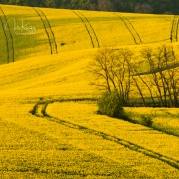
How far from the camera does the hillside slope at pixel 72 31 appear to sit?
80562 millimetres

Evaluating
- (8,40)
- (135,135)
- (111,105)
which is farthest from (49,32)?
(135,135)

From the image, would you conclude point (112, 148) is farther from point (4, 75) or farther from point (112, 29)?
point (112, 29)

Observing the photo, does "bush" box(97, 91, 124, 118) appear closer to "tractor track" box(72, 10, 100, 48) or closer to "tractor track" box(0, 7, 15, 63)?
"tractor track" box(0, 7, 15, 63)

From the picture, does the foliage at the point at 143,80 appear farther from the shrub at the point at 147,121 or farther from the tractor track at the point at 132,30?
the tractor track at the point at 132,30

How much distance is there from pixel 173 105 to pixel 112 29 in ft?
137

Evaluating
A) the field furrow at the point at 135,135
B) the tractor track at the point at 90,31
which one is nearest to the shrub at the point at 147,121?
the field furrow at the point at 135,135

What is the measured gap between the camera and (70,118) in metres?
38.4

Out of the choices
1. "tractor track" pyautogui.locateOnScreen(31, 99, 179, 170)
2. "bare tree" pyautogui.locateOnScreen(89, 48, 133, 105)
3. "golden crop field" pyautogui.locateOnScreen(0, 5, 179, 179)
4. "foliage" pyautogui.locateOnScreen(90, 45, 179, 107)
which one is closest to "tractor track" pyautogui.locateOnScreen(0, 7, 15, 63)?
"golden crop field" pyautogui.locateOnScreen(0, 5, 179, 179)

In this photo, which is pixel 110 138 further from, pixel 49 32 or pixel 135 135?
pixel 49 32

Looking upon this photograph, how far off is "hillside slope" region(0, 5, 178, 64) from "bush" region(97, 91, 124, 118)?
3795 centimetres

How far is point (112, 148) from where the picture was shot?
96.5 feet

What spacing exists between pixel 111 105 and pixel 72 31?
49054 millimetres

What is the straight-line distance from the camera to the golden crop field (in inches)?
1009

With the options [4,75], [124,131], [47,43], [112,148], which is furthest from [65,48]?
[112,148]
